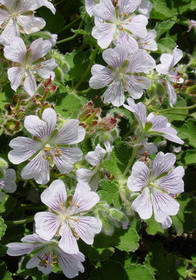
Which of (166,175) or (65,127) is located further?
(166,175)

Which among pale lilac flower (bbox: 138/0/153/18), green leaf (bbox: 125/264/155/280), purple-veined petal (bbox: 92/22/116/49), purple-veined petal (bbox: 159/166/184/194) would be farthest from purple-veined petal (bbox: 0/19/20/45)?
green leaf (bbox: 125/264/155/280)

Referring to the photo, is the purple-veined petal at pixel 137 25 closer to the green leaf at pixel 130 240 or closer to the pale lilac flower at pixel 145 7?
the pale lilac flower at pixel 145 7

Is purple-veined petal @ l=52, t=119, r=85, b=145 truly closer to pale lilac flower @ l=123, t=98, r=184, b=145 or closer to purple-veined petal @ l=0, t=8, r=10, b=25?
pale lilac flower @ l=123, t=98, r=184, b=145

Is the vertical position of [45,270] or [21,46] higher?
[21,46]

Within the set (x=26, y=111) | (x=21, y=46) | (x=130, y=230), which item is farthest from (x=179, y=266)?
(x=21, y=46)

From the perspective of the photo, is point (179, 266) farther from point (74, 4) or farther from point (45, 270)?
point (74, 4)

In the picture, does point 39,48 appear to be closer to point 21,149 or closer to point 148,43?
point 21,149
